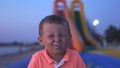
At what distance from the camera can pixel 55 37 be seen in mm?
927

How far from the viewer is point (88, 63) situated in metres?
2.70

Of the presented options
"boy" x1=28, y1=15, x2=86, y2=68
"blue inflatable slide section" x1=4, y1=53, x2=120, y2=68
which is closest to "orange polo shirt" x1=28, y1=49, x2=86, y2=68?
"boy" x1=28, y1=15, x2=86, y2=68

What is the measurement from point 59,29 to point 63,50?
0.07 metres

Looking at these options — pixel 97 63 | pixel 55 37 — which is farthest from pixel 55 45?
pixel 97 63

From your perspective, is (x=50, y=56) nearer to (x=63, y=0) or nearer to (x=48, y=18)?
(x=48, y=18)

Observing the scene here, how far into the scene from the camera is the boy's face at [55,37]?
92cm

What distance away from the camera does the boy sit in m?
0.93

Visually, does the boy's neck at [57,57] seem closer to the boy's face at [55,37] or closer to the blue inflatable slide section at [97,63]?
the boy's face at [55,37]

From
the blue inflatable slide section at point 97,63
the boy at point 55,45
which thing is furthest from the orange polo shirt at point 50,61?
the blue inflatable slide section at point 97,63

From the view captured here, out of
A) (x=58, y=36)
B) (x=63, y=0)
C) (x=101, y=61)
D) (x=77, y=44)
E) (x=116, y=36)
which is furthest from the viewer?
(x=116, y=36)

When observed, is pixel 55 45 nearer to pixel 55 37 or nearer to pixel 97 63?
pixel 55 37

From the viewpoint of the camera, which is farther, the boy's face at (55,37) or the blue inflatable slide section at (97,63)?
the blue inflatable slide section at (97,63)

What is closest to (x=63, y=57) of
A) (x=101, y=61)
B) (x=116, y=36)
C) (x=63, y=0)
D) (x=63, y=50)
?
(x=63, y=50)

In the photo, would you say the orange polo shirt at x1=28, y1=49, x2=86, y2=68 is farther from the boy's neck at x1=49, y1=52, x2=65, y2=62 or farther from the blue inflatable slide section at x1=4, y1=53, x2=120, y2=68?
the blue inflatable slide section at x1=4, y1=53, x2=120, y2=68
